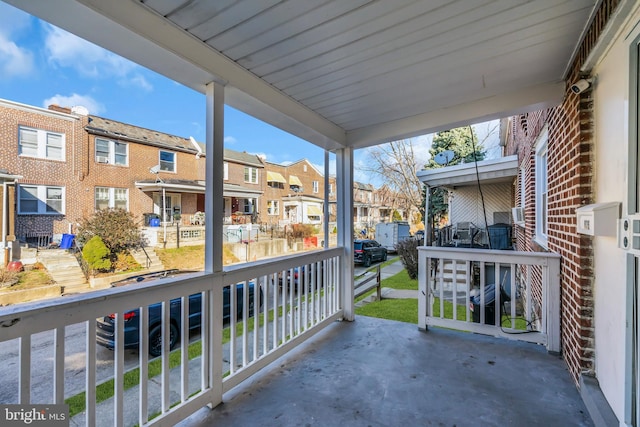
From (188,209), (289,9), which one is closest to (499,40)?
(289,9)

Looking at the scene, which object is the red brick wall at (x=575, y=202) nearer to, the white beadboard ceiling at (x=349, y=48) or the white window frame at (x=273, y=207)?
the white beadboard ceiling at (x=349, y=48)

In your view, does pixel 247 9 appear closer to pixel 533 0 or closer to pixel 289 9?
pixel 289 9

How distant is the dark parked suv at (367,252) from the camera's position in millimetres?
11258

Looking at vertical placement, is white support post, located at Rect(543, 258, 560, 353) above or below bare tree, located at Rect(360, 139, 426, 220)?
below

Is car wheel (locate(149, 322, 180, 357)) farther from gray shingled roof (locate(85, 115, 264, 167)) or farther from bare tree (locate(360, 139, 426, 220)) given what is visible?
bare tree (locate(360, 139, 426, 220))

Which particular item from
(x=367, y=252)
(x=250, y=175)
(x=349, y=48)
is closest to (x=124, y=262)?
(x=250, y=175)

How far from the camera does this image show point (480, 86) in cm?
261

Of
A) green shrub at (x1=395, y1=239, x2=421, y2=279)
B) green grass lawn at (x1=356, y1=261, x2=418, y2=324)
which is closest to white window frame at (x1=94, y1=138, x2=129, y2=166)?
green grass lawn at (x1=356, y1=261, x2=418, y2=324)

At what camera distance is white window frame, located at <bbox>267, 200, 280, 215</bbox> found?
376 centimetres

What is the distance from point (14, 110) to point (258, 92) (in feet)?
4.84

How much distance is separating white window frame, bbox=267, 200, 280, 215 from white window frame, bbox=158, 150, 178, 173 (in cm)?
168

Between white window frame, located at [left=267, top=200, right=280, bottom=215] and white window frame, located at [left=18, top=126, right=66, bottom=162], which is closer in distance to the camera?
white window frame, located at [left=18, top=126, right=66, bottom=162]

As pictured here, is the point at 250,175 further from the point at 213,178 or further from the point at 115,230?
the point at 115,230

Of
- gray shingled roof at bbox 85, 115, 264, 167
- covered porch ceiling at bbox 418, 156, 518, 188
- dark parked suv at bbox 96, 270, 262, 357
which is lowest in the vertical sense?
dark parked suv at bbox 96, 270, 262, 357
